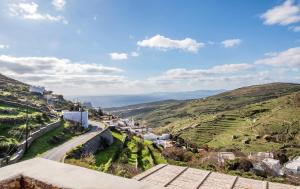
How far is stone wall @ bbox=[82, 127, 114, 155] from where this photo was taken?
1268 inches

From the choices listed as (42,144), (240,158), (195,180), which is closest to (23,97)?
(42,144)

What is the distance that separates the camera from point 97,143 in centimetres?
3709

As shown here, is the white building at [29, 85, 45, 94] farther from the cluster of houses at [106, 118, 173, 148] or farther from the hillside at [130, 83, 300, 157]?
the hillside at [130, 83, 300, 157]

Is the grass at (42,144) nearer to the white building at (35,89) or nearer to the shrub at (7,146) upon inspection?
the shrub at (7,146)

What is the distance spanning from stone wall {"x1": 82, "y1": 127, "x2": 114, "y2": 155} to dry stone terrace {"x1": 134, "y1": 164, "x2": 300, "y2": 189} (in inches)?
642

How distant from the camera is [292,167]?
163 feet

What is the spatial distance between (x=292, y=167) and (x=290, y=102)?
56.4 m

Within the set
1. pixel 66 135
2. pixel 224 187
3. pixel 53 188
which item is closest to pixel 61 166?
pixel 53 188

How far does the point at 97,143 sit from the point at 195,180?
23874mm

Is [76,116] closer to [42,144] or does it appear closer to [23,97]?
[23,97]

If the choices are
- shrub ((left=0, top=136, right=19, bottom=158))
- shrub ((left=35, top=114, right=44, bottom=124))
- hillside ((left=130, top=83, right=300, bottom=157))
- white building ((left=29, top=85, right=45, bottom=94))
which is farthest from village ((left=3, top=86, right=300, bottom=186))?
white building ((left=29, top=85, right=45, bottom=94))

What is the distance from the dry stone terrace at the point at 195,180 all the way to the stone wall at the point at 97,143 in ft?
53.5

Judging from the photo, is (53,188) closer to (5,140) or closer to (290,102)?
(5,140)

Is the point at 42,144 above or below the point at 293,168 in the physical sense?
above
